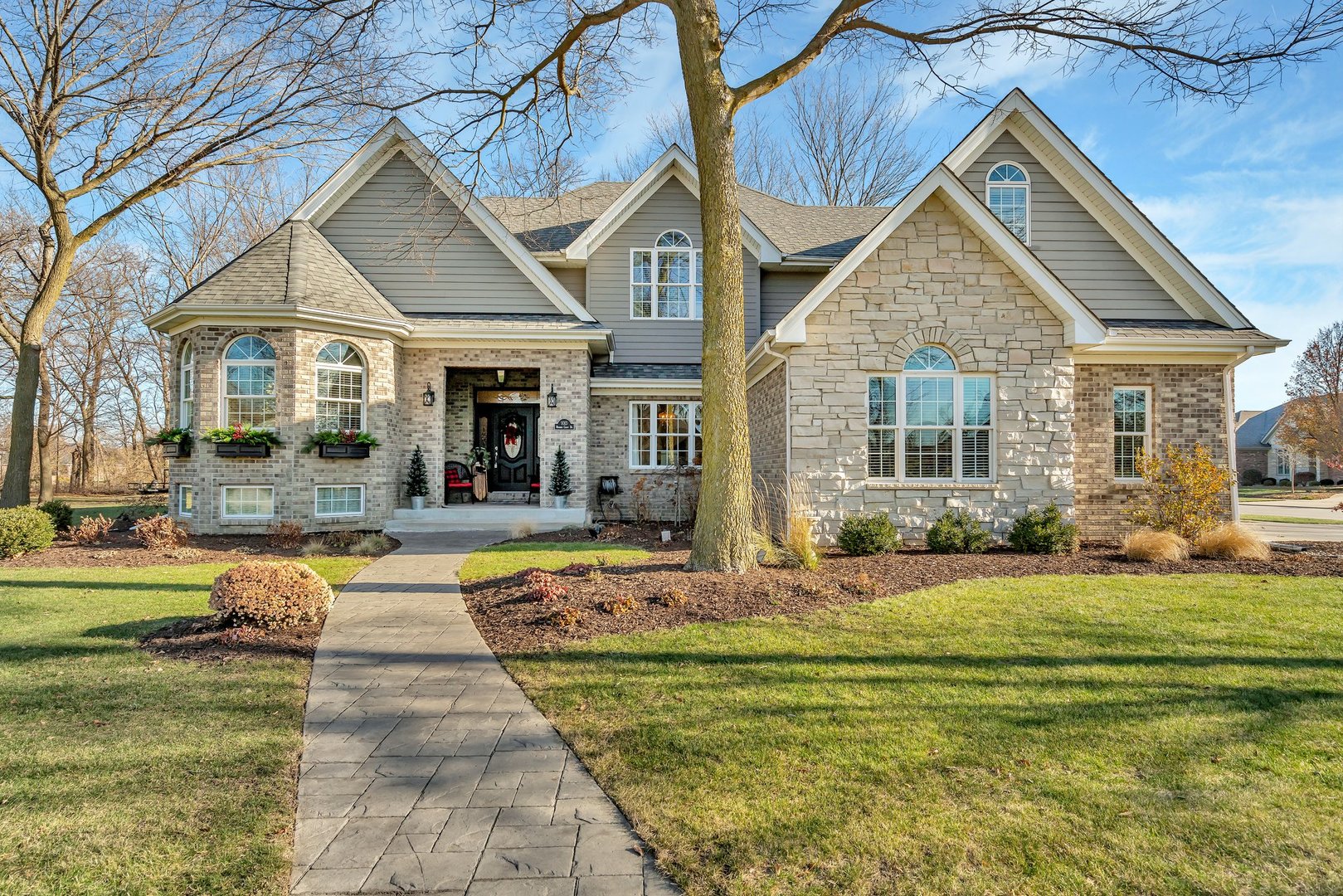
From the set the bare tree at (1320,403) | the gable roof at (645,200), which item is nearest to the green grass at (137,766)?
the gable roof at (645,200)

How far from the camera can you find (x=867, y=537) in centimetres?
929

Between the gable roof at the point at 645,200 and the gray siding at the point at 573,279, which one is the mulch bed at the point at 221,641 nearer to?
the gable roof at the point at 645,200

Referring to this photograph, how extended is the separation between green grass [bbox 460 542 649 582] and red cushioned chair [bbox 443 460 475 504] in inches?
144

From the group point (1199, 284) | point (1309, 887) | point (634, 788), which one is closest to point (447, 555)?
point (634, 788)

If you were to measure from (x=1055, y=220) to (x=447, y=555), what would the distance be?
12927 mm

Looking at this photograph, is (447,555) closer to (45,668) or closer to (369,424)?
(369,424)

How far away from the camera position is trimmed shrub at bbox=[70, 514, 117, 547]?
11.3m

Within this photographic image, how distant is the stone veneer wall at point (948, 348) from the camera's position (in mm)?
9930

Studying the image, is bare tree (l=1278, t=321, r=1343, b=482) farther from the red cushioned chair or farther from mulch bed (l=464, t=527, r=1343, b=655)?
the red cushioned chair

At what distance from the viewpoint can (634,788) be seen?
126 inches

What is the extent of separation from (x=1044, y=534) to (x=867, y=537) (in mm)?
2622

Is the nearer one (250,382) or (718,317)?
(718,317)

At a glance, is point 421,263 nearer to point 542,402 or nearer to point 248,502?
point 542,402

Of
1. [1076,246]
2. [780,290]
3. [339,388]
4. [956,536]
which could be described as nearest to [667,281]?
[780,290]
